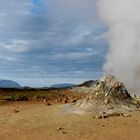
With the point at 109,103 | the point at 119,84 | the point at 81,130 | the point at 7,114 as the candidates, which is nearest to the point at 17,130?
the point at 81,130

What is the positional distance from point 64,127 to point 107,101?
4.05 m

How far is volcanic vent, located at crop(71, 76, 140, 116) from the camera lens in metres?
19.9

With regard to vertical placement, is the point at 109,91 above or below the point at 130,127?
above

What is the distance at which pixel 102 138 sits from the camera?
1538 cm

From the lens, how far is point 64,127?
55.5ft

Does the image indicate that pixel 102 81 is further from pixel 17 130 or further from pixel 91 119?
pixel 17 130

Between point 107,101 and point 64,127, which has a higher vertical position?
point 107,101

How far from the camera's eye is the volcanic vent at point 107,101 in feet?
65.2

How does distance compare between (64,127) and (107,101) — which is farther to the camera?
(107,101)

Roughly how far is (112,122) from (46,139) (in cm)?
334

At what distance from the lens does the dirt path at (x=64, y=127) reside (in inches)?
619

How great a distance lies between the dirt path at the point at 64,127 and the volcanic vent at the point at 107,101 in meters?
0.89

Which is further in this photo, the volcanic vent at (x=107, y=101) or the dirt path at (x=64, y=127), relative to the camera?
the volcanic vent at (x=107, y=101)

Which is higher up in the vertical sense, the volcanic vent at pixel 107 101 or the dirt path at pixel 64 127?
the volcanic vent at pixel 107 101
